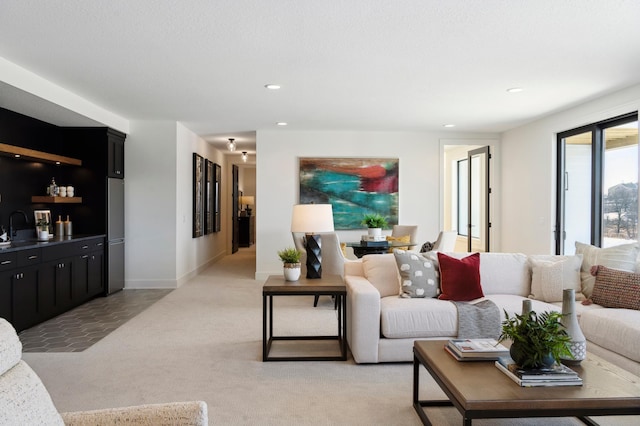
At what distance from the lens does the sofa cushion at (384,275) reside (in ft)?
12.7

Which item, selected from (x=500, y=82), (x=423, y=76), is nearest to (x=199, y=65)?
(x=423, y=76)

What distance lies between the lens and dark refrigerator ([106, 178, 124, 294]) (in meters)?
6.05

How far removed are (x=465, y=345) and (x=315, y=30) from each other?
237cm

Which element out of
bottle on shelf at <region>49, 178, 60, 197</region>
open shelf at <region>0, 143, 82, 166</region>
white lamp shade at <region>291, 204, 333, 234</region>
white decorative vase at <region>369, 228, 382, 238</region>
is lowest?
white decorative vase at <region>369, 228, 382, 238</region>

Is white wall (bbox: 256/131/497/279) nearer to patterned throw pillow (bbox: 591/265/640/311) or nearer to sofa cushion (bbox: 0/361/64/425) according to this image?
patterned throw pillow (bbox: 591/265/640/311)

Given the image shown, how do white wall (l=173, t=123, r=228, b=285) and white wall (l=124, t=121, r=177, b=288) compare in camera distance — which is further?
white wall (l=173, t=123, r=228, b=285)

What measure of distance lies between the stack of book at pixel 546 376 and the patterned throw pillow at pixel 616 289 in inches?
63.9

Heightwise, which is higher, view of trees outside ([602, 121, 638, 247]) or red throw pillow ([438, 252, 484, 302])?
view of trees outside ([602, 121, 638, 247])

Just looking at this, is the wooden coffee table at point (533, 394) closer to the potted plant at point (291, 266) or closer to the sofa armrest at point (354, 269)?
the potted plant at point (291, 266)

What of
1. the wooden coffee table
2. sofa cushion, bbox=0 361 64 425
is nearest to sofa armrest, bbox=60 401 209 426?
sofa cushion, bbox=0 361 64 425

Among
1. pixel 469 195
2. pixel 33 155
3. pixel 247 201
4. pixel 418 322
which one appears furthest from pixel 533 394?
pixel 247 201

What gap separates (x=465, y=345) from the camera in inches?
97.9

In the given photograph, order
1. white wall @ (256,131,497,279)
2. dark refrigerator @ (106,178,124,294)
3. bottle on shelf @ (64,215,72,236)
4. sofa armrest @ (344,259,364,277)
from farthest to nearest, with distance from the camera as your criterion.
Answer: white wall @ (256,131,497,279) → dark refrigerator @ (106,178,124,294) → bottle on shelf @ (64,215,72,236) → sofa armrest @ (344,259,364,277)

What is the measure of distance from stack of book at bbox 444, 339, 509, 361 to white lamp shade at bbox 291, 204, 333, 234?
160 centimetres
